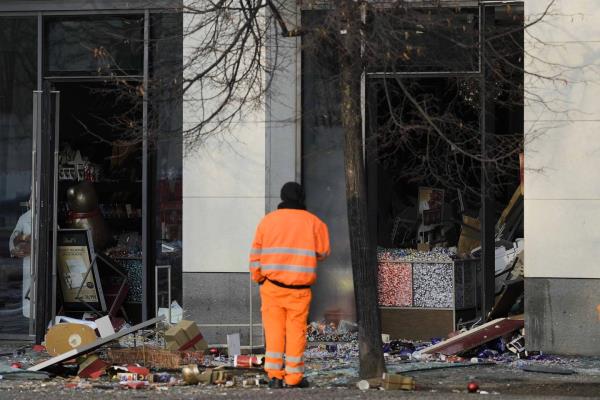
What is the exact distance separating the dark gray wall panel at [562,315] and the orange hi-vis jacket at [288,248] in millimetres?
2990

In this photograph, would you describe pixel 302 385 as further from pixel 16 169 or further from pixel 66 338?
pixel 16 169

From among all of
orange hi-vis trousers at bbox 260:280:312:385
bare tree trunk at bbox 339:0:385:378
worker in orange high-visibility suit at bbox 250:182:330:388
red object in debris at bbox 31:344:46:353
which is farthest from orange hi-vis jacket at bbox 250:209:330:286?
red object in debris at bbox 31:344:46:353

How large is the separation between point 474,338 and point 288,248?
9.98 ft

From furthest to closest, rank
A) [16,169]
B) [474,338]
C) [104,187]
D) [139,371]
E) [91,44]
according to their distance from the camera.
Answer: [104,187], [16,169], [91,44], [474,338], [139,371]

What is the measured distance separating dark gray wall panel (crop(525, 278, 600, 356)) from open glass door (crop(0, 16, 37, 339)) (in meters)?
5.71

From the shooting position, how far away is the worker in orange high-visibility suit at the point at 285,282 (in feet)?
33.5

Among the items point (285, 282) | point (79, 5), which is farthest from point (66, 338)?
point (79, 5)

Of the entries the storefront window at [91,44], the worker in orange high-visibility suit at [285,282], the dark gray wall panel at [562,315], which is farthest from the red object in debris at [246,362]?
the storefront window at [91,44]

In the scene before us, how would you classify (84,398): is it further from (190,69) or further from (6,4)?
(6,4)

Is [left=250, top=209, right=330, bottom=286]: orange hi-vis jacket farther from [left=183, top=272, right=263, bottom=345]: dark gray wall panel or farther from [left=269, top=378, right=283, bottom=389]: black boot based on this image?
[left=183, top=272, right=263, bottom=345]: dark gray wall panel

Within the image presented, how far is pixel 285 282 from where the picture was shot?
33.4 ft

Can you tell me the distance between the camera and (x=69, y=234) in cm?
1464

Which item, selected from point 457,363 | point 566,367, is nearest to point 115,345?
point 457,363

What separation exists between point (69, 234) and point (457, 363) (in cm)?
515
